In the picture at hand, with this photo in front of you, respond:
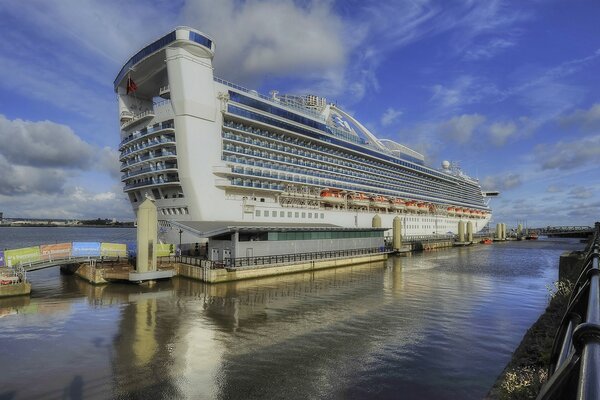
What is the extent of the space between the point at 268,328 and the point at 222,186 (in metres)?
22.7

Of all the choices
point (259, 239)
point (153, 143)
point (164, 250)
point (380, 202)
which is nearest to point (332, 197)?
point (380, 202)

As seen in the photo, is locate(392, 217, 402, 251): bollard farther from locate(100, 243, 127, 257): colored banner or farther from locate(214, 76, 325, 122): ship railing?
locate(100, 243, 127, 257): colored banner

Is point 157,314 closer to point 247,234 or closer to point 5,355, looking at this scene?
Result: point 5,355

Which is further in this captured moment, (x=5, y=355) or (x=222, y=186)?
(x=222, y=186)

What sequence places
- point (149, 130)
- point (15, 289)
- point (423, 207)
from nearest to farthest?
point (15, 289)
point (149, 130)
point (423, 207)

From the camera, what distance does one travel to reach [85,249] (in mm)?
33312

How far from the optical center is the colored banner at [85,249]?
107ft

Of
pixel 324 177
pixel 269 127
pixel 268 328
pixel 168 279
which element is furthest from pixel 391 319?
pixel 324 177

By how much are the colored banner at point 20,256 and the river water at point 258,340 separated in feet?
7.86

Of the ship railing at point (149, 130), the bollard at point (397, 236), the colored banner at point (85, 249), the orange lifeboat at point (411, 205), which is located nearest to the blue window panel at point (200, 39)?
the ship railing at point (149, 130)

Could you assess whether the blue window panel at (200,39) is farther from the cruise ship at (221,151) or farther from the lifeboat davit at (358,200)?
the lifeboat davit at (358,200)

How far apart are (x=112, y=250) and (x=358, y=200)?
118 ft

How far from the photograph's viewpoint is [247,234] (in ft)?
114

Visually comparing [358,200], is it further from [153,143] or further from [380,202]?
[153,143]
